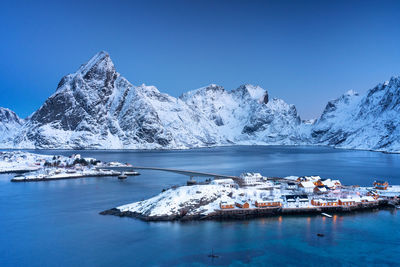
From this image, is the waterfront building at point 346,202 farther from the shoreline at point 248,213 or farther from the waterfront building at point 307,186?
the waterfront building at point 307,186

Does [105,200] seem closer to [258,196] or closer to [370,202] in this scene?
[258,196]

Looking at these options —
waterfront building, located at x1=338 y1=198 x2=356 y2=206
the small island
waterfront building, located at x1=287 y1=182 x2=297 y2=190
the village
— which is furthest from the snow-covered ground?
the village

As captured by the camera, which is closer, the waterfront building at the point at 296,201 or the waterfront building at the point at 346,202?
the waterfront building at the point at 296,201

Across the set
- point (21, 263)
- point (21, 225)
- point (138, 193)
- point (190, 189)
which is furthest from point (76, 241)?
point (138, 193)

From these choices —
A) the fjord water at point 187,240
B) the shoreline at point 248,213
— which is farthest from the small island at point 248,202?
the fjord water at point 187,240

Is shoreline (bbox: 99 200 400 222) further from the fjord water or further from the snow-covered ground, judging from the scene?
the fjord water

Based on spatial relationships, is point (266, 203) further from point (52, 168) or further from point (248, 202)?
point (52, 168)

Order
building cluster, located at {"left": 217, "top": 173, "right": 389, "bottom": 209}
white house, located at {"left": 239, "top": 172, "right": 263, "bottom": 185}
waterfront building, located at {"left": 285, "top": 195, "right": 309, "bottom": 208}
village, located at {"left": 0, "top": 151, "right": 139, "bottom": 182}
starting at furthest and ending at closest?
1. village, located at {"left": 0, "top": 151, "right": 139, "bottom": 182}
2. white house, located at {"left": 239, "top": 172, "right": 263, "bottom": 185}
3. waterfront building, located at {"left": 285, "top": 195, "right": 309, "bottom": 208}
4. building cluster, located at {"left": 217, "top": 173, "right": 389, "bottom": 209}

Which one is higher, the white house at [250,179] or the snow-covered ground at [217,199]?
the white house at [250,179]
